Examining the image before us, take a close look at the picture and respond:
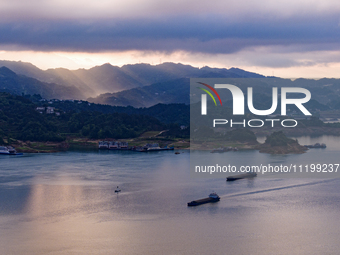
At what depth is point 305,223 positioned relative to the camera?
93.8 ft

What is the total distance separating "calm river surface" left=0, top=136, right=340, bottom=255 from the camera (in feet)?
80.7

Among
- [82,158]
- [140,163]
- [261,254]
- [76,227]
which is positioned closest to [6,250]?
[76,227]

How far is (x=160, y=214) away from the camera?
30109 mm

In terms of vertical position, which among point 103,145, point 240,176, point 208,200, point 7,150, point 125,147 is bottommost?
point 208,200

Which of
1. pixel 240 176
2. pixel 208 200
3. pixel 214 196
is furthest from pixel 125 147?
pixel 208 200

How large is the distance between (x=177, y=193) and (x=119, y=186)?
5914 mm

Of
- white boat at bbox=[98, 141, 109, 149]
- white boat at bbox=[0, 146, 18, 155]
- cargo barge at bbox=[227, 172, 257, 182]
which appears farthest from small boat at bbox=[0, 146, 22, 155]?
cargo barge at bbox=[227, 172, 257, 182]

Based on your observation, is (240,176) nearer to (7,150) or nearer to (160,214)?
(160,214)

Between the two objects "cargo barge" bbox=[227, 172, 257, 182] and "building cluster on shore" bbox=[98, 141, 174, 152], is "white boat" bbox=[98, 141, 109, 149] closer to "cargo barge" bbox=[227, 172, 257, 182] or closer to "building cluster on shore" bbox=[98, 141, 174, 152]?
"building cluster on shore" bbox=[98, 141, 174, 152]

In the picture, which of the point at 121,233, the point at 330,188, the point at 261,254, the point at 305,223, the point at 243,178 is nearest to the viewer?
the point at 261,254

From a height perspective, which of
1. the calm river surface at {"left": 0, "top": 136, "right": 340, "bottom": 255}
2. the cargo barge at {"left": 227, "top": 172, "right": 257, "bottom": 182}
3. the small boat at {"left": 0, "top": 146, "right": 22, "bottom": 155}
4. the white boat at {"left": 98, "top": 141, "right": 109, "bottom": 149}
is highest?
the white boat at {"left": 98, "top": 141, "right": 109, "bottom": 149}

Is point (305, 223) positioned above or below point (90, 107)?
below

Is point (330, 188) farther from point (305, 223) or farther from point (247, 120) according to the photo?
point (247, 120)

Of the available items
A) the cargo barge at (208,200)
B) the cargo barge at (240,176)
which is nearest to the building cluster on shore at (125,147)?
the cargo barge at (240,176)
